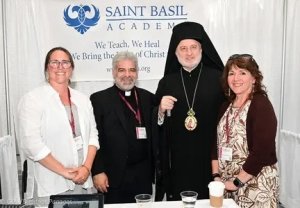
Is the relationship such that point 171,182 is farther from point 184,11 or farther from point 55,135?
point 184,11

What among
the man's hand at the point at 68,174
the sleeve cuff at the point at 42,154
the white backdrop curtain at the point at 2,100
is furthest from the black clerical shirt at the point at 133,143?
the white backdrop curtain at the point at 2,100

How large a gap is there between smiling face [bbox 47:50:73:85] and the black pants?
0.96 m

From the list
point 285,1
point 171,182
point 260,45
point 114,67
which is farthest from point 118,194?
point 285,1

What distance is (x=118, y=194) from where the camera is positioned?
9.60ft

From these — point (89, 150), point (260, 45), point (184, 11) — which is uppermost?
point (184, 11)

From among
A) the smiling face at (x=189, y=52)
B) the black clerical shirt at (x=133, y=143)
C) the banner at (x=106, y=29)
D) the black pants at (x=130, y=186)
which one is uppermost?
the banner at (x=106, y=29)

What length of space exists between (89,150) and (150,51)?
5.49 ft

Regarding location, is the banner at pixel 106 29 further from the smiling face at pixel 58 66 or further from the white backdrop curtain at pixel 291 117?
the smiling face at pixel 58 66

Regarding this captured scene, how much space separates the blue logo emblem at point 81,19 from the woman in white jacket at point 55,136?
4.43 feet

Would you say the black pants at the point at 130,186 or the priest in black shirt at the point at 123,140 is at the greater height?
the priest in black shirt at the point at 123,140

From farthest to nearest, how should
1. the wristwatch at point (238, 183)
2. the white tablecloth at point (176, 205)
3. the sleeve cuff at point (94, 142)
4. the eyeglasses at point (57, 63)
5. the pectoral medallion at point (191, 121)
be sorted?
the pectoral medallion at point (191, 121) < the sleeve cuff at point (94, 142) < the eyeglasses at point (57, 63) < the wristwatch at point (238, 183) < the white tablecloth at point (176, 205)

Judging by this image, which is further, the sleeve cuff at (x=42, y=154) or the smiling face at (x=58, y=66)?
the smiling face at (x=58, y=66)

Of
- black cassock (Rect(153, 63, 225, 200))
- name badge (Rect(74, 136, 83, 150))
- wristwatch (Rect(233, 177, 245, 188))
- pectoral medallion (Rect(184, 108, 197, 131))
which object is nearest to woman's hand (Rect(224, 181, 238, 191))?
wristwatch (Rect(233, 177, 245, 188))

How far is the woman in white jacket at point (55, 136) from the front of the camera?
96.7 inches
